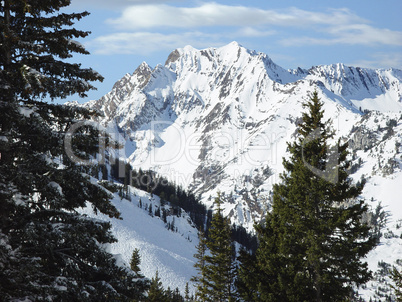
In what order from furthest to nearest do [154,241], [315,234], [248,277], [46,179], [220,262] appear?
[154,241]
[220,262]
[248,277]
[315,234]
[46,179]

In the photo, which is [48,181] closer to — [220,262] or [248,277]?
[248,277]

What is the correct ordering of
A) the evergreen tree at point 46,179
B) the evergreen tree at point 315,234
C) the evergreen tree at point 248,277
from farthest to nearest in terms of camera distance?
the evergreen tree at point 248,277 < the evergreen tree at point 315,234 < the evergreen tree at point 46,179

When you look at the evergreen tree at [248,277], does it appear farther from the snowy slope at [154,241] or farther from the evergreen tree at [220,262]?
the snowy slope at [154,241]

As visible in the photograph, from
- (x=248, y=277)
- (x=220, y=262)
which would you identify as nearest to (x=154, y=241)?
(x=220, y=262)

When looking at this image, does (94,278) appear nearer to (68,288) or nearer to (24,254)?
(68,288)

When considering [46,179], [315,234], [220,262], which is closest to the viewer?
[46,179]

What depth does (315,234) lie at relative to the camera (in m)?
18.1

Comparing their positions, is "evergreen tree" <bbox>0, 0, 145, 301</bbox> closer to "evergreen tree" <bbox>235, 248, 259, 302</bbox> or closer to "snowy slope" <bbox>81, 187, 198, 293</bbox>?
"evergreen tree" <bbox>235, 248, 259, 302</bbox>

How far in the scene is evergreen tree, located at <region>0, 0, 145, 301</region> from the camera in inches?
353

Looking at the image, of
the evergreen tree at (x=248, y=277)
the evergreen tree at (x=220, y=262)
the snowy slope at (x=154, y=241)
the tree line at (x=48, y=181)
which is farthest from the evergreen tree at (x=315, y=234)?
the snowy slope at (x=154, y=241)

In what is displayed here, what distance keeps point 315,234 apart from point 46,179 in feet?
43.2

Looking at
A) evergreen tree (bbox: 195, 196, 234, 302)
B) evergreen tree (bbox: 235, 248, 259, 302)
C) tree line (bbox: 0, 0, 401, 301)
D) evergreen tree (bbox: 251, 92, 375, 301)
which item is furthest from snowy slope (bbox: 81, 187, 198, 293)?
tree line (bbox: 0, 0, 401, 301)

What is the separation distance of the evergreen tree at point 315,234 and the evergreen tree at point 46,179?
10.1 metres

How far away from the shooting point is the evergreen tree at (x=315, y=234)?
1742 centimetres
